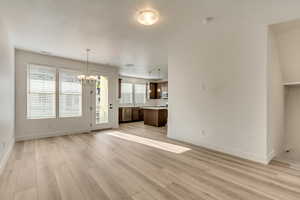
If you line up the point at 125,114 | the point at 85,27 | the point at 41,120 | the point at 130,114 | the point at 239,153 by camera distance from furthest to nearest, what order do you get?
1. the point at 130,114
2. the point at 125,114
3. the point at 41,120
4. the point at 239,153
5. the point at 85,27

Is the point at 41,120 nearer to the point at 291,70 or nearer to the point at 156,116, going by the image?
the point at 156,116

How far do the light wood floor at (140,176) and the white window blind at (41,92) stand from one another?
1547mm

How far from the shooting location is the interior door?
630cm

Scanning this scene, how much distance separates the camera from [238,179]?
2387 mm

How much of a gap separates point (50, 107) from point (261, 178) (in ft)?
20.3

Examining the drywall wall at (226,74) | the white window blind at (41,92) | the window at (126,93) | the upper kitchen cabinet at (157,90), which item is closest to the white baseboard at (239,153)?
the drywall wall at (226,74)

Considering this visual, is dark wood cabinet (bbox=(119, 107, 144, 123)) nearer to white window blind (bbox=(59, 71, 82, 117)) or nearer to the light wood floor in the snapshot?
white window blind (bbox=(59, 71, 82, 117))

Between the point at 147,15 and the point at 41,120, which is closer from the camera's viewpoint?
the point at 147,15

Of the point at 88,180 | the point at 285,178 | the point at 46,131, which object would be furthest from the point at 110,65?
the point at 285,178

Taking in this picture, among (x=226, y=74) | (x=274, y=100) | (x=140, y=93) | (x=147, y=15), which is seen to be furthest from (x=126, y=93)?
(x=274, y=100)

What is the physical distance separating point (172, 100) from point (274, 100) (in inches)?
102

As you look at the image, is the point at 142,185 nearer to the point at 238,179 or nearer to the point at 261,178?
the point at 238,179

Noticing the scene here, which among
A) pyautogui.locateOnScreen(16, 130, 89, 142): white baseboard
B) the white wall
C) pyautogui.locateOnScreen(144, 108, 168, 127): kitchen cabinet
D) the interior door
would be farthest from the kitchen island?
pyautogui.locateOnScreen(16, 130, 89, 142): white baseboard

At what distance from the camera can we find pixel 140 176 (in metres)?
2.47
